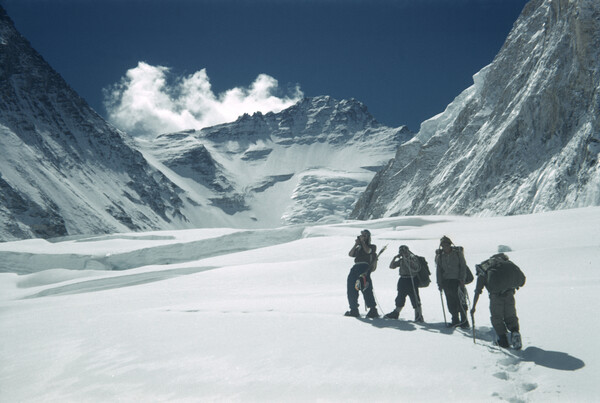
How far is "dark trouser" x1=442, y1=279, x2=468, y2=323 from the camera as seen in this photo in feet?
→ 23.6

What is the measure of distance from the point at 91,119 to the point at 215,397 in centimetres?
17662

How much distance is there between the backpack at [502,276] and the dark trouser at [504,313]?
0.33 ft

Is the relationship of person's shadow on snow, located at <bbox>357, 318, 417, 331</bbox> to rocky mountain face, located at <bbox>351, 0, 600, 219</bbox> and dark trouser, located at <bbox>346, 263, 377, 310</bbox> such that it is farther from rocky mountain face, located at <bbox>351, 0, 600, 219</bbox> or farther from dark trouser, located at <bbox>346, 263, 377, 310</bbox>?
rocky mountain face, located at <bbox>351, 0, 600, 219</bbox>

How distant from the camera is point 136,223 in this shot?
133 meters

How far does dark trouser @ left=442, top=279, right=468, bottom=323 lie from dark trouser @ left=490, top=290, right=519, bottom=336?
2.84 ft

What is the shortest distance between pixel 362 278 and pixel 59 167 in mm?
136741

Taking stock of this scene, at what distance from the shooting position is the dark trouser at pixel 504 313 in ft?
19.9

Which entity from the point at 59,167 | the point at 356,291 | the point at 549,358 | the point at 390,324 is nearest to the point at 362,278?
the point at 356,291

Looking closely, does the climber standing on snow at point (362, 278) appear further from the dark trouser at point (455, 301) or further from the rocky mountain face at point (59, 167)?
the rocky mountain face at point (59, 167)

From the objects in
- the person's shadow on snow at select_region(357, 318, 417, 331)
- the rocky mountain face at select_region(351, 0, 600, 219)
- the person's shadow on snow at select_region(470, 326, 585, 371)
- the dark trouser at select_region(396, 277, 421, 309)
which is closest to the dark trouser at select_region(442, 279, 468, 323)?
the dark trouser at select_region(396, 277, 421, 309)

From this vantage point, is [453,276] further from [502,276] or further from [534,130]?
[534,130]

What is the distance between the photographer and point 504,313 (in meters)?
6.21

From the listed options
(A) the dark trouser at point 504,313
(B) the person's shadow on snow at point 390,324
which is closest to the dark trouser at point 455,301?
(B) the person's shadow on snow at point 390,324

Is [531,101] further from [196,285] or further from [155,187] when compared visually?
[155,187]
